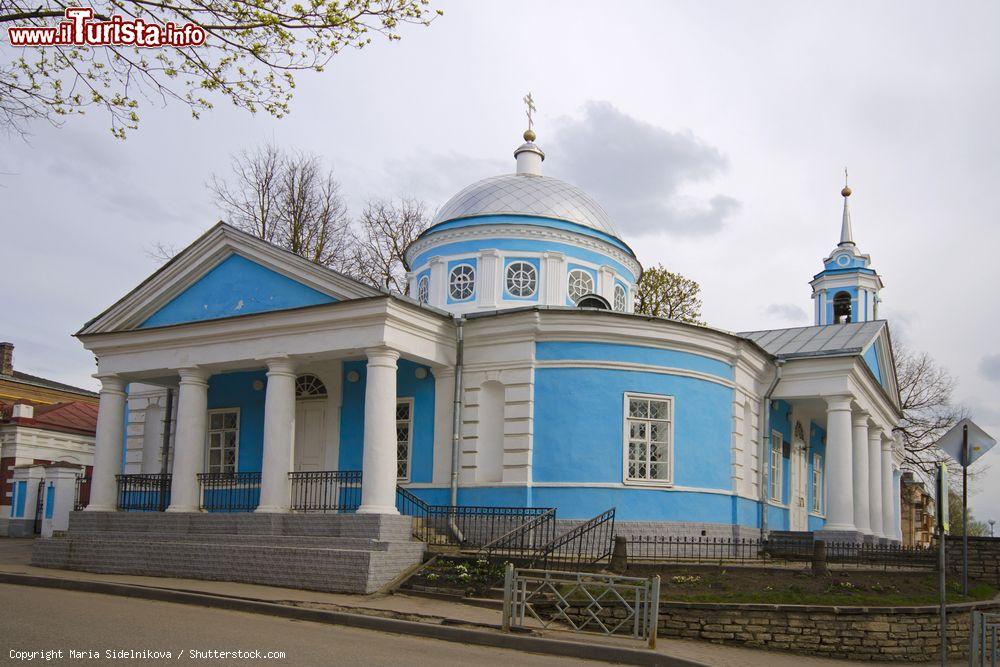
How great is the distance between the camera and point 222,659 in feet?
28.8

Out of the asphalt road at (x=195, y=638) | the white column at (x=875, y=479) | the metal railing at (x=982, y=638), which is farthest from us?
the white column at (x=875, y=479)

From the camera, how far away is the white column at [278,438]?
17.4 m

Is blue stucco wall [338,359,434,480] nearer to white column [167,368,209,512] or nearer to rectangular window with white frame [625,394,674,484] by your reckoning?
white column [167,368,209,512]

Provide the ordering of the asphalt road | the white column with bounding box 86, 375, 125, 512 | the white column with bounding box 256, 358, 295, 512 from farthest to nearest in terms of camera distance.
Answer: the white column with bounding box 86, 375, 125, 512 → the white column with bounding box 256, 358, 295, 512 → the asphalt road

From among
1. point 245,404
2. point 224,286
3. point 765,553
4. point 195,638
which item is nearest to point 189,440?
point 245,404

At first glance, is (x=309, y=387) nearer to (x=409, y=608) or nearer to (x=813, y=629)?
(x=409, y=608)

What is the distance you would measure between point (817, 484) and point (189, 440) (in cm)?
1607

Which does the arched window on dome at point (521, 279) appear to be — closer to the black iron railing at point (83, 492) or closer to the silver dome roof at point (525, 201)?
the silver dome roof at point (525, 201)

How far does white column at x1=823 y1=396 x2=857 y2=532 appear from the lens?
20.5 m

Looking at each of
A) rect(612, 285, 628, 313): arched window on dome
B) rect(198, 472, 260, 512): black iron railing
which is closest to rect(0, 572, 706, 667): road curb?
rect(198, 472, 260, 512): black iron railing

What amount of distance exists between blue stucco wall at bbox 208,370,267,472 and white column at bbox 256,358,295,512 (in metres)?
2.54

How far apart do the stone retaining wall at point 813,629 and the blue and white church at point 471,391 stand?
5.41 meters

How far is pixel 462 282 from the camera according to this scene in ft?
73.8

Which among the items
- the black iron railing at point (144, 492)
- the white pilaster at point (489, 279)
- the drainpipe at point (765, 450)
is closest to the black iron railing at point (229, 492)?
the black iron railing at point (144, 492)
